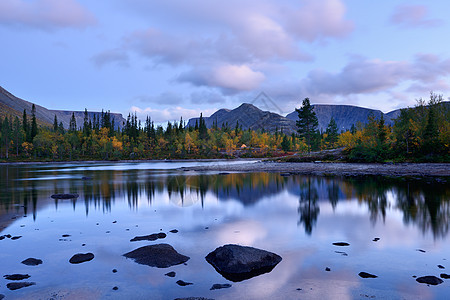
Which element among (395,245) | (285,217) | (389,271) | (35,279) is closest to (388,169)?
(285,217)

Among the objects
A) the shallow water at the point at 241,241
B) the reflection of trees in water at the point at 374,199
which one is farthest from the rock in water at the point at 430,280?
the reflection of trees in water at the point at 374,199

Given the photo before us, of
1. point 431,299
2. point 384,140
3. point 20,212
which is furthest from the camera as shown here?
point 384,140

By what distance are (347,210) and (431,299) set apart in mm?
19019

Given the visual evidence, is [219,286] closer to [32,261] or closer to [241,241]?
[241,241]

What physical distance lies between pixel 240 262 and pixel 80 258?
8807mm

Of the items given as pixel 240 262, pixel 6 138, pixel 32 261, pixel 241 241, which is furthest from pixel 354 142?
pixel 6 138

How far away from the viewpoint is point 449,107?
10631 centimetres

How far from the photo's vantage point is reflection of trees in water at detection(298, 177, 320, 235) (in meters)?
24.1

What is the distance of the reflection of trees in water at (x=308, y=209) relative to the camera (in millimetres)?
24109

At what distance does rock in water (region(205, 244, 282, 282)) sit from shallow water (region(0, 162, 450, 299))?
45 cm

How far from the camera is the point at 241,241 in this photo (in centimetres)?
1881

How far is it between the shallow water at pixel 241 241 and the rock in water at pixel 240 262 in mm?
447

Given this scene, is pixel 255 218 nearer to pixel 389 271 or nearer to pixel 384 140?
pixel 389 271

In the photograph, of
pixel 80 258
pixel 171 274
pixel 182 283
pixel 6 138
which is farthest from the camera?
pixel 6 138
